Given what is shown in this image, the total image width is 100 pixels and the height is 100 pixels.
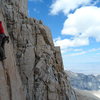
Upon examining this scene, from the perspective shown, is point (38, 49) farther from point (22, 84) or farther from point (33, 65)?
point (22, 84)

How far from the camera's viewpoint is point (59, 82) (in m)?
40.4

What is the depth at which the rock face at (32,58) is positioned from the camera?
118ft

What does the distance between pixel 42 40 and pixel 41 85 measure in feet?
30.3

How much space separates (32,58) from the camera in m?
37.5

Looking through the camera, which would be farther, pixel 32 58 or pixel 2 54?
pixel 32 58

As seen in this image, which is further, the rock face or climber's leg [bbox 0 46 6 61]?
the rock face

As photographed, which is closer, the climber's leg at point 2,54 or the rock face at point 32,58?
the climber's leg at point 2,54

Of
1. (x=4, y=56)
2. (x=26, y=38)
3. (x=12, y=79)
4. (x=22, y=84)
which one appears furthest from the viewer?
(x=26, y=38)

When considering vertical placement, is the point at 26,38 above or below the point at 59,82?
above

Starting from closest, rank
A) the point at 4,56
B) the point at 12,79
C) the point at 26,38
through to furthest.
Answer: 1. the point at 4,56
2. the point at 12,79
3. the point at 26,38

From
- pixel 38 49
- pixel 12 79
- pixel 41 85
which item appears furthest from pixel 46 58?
pixel 12 79

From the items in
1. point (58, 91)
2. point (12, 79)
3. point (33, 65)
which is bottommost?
point (58, 91)

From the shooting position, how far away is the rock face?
118 feet

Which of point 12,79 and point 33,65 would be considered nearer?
point 12,79
